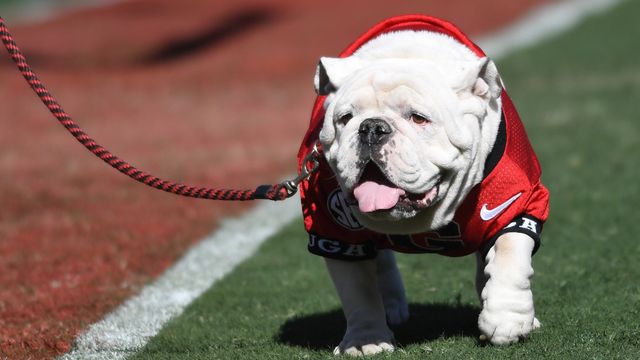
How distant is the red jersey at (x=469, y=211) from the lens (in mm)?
4406

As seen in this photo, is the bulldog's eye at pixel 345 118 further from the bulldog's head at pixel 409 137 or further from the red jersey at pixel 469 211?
the red jersey at pixel 469 211

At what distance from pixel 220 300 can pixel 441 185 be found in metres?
2.26

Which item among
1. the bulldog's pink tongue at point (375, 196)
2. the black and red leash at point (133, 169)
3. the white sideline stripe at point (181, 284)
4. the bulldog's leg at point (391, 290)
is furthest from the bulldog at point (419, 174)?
the white sideline stripe at point (181, 284)

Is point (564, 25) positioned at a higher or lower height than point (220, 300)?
lower

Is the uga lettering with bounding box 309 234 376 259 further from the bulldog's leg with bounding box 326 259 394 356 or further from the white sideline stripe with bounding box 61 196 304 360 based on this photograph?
the white sideline stripe with bounding box 61 196 304 360

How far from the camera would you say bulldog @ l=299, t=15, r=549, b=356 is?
4.02 metres

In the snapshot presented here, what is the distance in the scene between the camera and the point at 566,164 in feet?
32.9

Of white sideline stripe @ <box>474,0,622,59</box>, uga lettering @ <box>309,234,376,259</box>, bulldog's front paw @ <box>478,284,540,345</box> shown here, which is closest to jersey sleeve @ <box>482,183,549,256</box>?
bulldog's front paw @ <box>478,284,540,345</box>

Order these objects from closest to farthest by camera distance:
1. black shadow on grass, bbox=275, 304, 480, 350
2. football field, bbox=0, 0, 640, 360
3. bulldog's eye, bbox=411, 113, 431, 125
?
bulldog's eye, bbox=411, 113, 431, 125 < black shadow on grass, bbox=275, 304, 480, 350 < football field, bbox=0, 0, 640, 360

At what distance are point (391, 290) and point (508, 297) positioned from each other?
1212mm

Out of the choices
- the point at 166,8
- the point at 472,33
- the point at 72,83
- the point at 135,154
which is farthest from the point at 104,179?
the point at 166,8

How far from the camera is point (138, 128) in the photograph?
48.5 ft

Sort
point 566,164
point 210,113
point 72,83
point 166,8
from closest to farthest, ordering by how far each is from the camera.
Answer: point 566,164 → point 210,113 → point 72,83 → point 166,8

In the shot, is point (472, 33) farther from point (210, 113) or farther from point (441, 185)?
point (441, 185)
